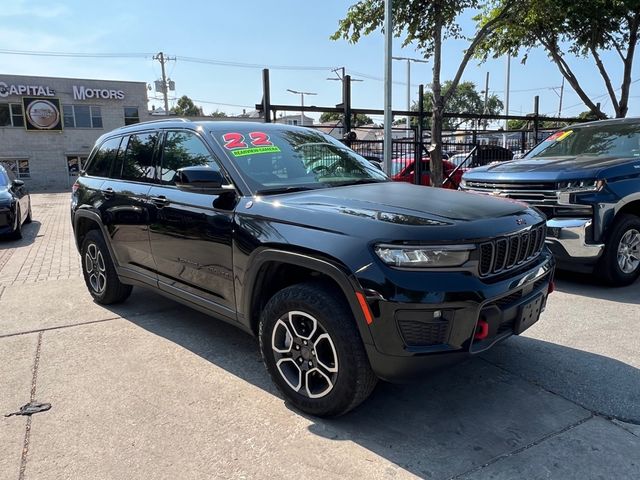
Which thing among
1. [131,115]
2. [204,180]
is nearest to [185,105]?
[131,115]

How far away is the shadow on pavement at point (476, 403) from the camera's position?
2688 mm

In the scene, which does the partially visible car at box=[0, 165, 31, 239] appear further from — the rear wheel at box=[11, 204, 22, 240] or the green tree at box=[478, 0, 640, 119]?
the green tree at box=[478, 0, 640, 119]

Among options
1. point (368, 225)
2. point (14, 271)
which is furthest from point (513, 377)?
point (14, 271)

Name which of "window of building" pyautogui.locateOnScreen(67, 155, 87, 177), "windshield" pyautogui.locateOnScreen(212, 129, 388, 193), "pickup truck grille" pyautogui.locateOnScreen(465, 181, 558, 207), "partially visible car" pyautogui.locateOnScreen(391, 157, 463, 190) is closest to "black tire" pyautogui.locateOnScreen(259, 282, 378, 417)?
"windshield" pyautogui.locateOnScreen(212, 129, 388, 193)

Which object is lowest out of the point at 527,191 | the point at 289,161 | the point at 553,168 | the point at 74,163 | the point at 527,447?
the point at 527,447

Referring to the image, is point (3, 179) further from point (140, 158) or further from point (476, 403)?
point (476, 403)

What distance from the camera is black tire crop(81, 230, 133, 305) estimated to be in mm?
4965

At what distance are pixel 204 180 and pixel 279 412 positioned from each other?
155 centimetres

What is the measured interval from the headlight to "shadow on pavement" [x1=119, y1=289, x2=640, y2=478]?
0.63 metres

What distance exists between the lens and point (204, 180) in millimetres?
3275

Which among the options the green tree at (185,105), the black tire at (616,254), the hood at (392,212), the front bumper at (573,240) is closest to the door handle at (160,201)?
the hood at (392,212)

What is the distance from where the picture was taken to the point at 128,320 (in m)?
4.82

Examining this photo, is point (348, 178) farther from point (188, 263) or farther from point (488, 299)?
point (488, 299)

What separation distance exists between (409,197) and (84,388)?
2553mm
